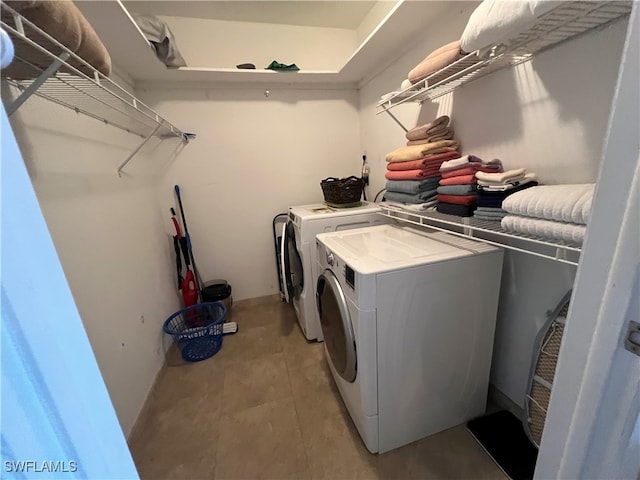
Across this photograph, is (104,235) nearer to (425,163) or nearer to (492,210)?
(425,163)

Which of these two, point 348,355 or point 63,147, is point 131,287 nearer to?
point 63,147

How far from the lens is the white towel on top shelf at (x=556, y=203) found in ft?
2.47

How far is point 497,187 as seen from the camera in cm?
107

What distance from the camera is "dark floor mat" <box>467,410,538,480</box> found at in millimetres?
1163

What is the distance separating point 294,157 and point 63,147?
1.79 meters

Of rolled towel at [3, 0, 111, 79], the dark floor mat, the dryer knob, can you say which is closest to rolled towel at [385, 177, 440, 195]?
the dryer knob

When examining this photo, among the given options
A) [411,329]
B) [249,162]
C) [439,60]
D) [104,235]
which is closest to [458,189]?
[439,60]

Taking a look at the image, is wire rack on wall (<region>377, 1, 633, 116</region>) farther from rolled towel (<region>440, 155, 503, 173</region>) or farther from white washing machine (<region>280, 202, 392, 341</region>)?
white washing machine (<region>280, 202, 392, 341</region>)

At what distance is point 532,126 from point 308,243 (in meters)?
1.36

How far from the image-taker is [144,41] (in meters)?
1.58

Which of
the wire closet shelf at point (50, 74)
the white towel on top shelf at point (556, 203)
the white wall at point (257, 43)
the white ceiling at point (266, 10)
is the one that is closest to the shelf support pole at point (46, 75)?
the wire closet shelf at point (50, 74)

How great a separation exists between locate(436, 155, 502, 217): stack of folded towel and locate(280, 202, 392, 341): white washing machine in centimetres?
74

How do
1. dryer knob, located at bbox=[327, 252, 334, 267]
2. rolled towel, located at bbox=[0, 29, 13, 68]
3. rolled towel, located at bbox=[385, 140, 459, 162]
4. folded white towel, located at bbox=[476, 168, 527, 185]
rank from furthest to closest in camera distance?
rolled towel, located at bbox=[385, 140, 459, 162]
dryer knob, located at bbox=[327, 252, 334, 267]
folded white towel, located at bbox=[476, 168, 527, 185]
rolled towel, located at bbox=[0, 29, 13, 68]

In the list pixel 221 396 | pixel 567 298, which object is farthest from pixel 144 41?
pixel 567 298
